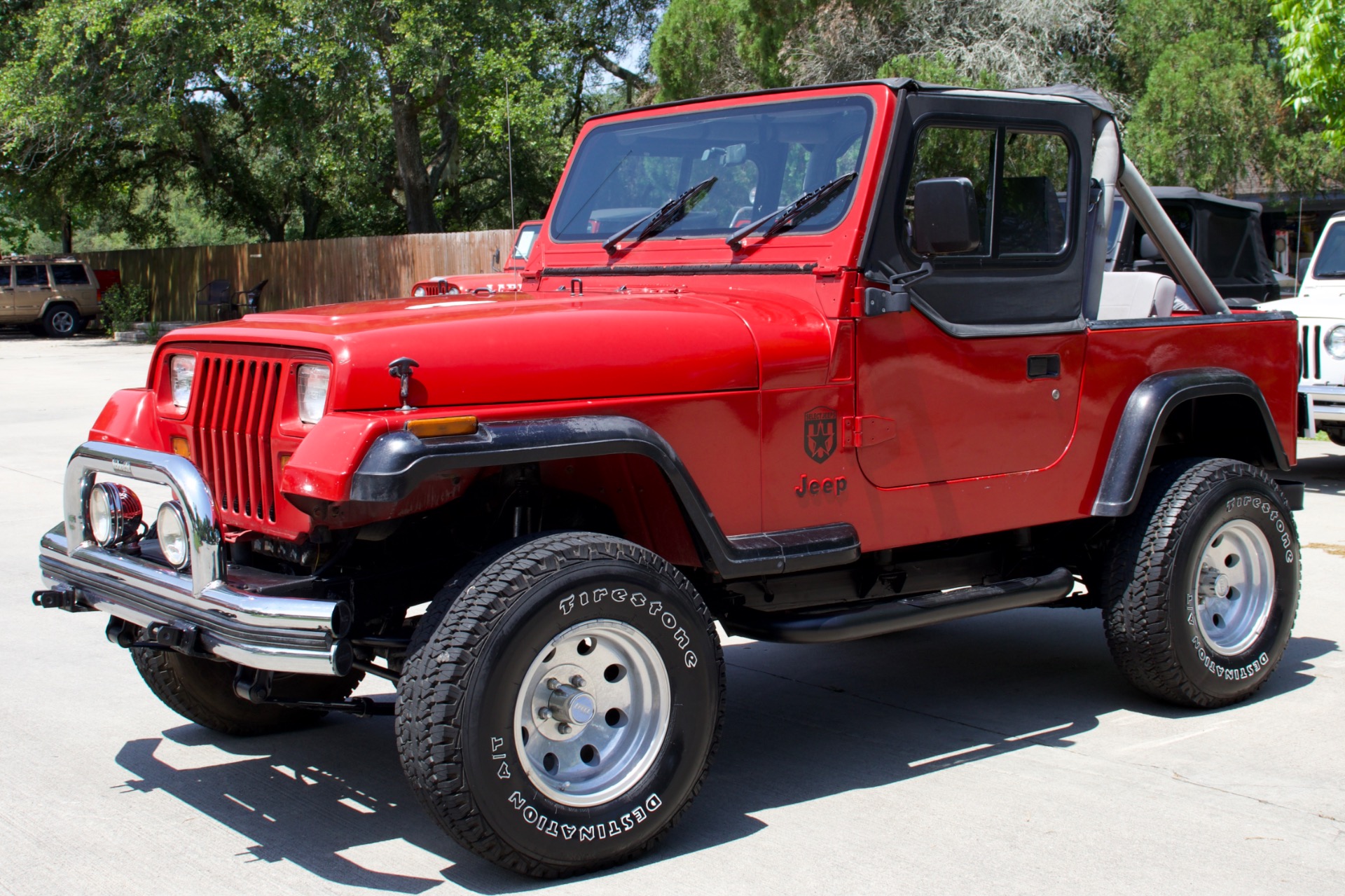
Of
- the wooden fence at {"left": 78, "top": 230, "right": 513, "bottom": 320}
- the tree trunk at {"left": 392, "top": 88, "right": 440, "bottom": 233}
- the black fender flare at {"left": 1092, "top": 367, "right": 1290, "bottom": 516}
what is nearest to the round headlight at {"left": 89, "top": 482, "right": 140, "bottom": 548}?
the black fender flare at {"left": 1092, "top": 367, "right": 1290, "bottom": 516}

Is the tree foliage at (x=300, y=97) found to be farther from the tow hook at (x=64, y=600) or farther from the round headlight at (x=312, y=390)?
the round headlight at (x=312, y=390)

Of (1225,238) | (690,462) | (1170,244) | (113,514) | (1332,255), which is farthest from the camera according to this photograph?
(1225,238)

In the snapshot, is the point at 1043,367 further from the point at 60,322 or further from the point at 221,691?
the point at 60,322

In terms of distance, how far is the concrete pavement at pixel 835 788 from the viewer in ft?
Answer: 12.4

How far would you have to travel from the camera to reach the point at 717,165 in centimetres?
501

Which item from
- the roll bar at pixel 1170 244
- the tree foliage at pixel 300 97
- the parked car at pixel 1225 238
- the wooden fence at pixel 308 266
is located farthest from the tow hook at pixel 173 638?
the tree foliage at pixel 300 97

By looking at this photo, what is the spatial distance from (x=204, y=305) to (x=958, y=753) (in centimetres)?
2914

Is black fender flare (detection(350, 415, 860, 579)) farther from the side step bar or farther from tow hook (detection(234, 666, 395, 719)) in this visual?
tow hook (detection(234, 666, 395, 719))

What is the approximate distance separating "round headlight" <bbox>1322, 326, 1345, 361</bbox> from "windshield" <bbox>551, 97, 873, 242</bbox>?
7.09 m

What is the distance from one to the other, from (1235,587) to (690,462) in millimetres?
2558

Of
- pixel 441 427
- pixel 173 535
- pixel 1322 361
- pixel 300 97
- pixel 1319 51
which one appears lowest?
pixel 173 535

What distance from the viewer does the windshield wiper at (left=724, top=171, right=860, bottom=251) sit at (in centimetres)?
459

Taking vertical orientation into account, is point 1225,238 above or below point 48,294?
above

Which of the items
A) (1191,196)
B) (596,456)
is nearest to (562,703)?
(596,456)
